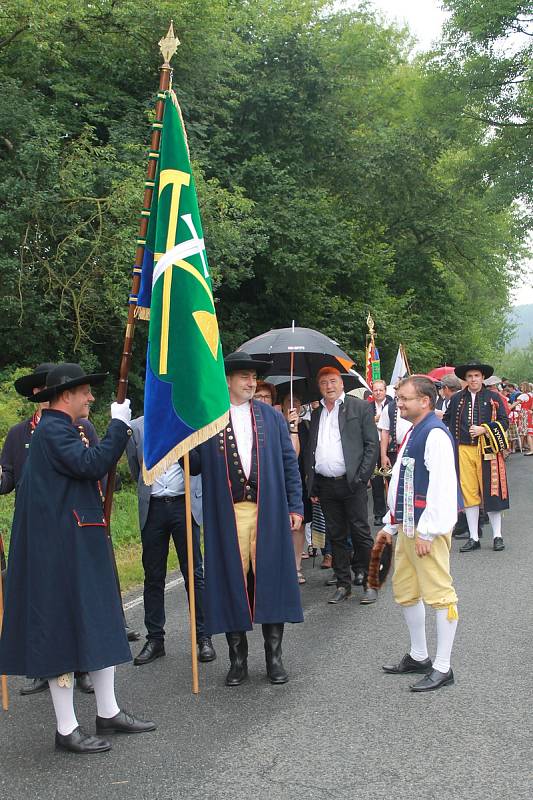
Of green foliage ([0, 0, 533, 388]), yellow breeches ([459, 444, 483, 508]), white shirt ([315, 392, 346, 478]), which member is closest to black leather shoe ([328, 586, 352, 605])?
white shirt ([315, 392, 346, 478])

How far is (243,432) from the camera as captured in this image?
241 inches

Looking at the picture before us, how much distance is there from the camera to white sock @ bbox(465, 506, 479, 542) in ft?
34.1

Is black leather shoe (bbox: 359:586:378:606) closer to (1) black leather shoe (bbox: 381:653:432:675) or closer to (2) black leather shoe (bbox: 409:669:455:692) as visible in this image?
(1) black leather shoe (bbox: 381:653:432:675)

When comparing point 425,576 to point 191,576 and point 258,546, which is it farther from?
point 191,576

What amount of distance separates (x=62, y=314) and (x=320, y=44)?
45.4ft

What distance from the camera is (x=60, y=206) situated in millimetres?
15914

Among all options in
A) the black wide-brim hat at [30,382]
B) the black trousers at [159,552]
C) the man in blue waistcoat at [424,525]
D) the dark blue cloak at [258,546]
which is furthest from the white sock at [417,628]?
the black wide-brim hat at [30,382]

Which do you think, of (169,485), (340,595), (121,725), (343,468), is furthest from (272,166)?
(121,725)

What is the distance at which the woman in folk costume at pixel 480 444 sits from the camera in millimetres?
10523

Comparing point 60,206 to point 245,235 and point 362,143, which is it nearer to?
point 245,235

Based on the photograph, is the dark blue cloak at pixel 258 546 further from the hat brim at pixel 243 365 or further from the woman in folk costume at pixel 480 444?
the woman in folk costume at pixel 480 444

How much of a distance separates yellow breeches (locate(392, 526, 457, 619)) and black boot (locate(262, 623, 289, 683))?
841mm

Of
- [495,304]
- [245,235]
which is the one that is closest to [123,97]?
[245,235]

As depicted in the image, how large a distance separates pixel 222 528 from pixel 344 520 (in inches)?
104
